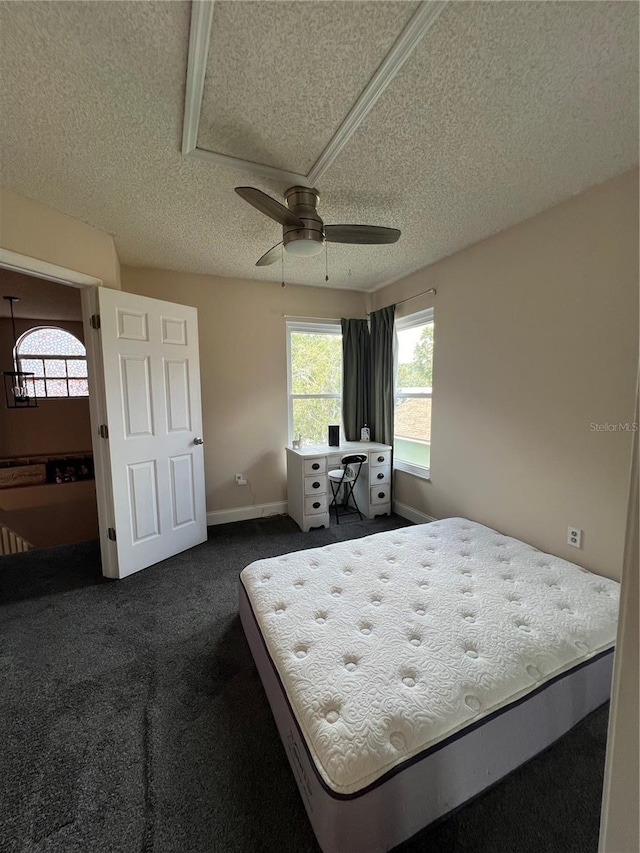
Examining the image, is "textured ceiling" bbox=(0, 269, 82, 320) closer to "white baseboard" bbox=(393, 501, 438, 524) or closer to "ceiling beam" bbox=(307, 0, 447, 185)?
"ceiling beam" bbox=(307, 0, 447, 185)

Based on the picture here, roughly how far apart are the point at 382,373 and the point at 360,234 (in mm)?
2004

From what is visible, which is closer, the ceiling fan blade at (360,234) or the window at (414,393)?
the ceiling fan blade at (360,234)

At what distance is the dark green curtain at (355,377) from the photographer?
3.98 metres

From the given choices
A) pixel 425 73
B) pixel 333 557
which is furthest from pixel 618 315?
pixel 333 557

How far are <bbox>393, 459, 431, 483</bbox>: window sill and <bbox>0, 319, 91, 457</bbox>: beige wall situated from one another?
5089 millimetres

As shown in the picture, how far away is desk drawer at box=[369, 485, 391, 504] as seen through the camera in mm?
3717

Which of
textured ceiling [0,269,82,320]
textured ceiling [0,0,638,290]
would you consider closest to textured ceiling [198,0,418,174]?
textured ceiling [0,0,638,290]

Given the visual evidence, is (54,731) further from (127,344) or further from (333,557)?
(127,344)

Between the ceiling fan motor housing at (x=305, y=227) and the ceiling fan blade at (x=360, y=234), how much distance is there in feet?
0.24

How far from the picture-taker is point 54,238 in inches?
87.6

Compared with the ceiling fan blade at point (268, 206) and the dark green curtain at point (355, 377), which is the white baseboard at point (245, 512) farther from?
the ceiling fan blade at point (268, 206)

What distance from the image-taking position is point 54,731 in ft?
4.77

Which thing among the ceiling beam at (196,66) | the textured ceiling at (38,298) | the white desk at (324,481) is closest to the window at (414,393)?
the white desk at (324,481)

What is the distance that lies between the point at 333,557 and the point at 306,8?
231 centimetres
